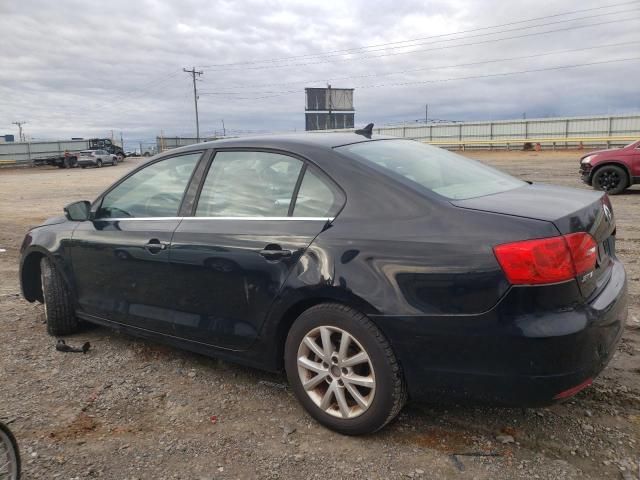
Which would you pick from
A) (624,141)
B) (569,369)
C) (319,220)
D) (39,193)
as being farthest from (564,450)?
(624,141)

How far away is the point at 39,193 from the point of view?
1938 cm

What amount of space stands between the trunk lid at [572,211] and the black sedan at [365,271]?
13 millimetres

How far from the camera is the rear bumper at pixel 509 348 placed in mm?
2309

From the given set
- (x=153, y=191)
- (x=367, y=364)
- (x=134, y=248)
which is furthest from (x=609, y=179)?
(x=134, y=248)

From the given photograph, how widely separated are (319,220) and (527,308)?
1.12m

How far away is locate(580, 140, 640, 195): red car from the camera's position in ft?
39.4

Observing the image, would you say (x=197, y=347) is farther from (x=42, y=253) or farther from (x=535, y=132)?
(x=535, y=132)

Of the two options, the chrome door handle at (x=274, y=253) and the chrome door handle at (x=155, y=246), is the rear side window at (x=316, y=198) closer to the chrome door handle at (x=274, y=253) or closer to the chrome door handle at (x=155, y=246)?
the chrome door handle at (x=274, y=253)

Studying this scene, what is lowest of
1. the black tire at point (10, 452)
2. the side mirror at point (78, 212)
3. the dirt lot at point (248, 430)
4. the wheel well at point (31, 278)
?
the dirt lot at point (248, 430)

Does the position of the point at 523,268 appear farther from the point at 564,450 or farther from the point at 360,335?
the point at 564,450

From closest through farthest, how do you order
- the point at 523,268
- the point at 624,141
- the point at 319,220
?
the point at 523,268, the point at 319,220, the point at 624,141

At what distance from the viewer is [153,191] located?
3756 mm

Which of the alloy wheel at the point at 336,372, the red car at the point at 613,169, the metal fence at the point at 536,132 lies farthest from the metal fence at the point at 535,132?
the alloy wheel at the point at 336,372

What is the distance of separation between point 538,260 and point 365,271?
78cm
